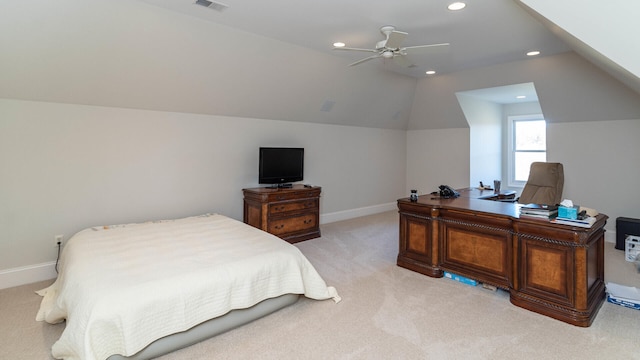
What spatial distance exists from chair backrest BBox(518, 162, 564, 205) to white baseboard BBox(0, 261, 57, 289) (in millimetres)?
5616

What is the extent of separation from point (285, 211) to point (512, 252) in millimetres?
2984

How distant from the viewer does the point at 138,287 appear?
7.19ft

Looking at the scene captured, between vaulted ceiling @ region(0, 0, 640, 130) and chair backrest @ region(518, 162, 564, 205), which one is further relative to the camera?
chair backrest @ region(518, 162, 564, 205)

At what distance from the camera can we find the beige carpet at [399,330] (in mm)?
2291

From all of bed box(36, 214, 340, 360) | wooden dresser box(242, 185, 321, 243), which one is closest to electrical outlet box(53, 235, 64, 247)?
bed box(36, 214, 340, 360)

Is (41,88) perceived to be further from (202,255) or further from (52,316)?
(202,255)

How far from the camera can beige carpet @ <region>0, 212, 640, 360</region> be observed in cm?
229

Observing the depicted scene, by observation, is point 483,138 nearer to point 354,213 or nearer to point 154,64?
point 354,213

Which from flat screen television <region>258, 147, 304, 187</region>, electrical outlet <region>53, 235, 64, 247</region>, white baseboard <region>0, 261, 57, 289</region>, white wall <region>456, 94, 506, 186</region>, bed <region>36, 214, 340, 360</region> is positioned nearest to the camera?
bed <region>36, 214, 340, 360</region>

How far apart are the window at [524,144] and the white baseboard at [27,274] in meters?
8.55

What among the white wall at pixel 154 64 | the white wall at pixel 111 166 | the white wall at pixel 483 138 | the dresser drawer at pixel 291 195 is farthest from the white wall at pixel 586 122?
the white wall at pixel 111 166

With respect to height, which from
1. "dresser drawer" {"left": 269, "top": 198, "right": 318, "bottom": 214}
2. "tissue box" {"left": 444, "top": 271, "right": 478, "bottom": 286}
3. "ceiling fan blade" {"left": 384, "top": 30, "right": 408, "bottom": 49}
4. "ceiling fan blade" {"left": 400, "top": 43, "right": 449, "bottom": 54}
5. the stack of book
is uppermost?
"ceiling fan blade" {"left": 384, "top": 30, "right": 408, "bottom": 49}

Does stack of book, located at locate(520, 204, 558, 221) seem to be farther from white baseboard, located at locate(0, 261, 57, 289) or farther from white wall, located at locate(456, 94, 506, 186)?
white baseboard, located at locate(0, 261, 57, 289)

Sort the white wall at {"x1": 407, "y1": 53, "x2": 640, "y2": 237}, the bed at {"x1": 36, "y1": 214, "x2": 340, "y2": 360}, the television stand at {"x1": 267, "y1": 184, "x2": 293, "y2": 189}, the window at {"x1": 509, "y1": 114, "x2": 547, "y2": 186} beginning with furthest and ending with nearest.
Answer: the window at {"x1": 509, "y1": 114, "x2": 547, "y2": 186}, the television stand at {"x1": 267, "y1": 184, "x2": 293, "y2": 189}, the white wall at {"x1": 407, "y1": 53, "x2": 640, "y2": 237}, the bed at {"x1": 36, "y1": 214, "x2": 340, "y2": 360}
